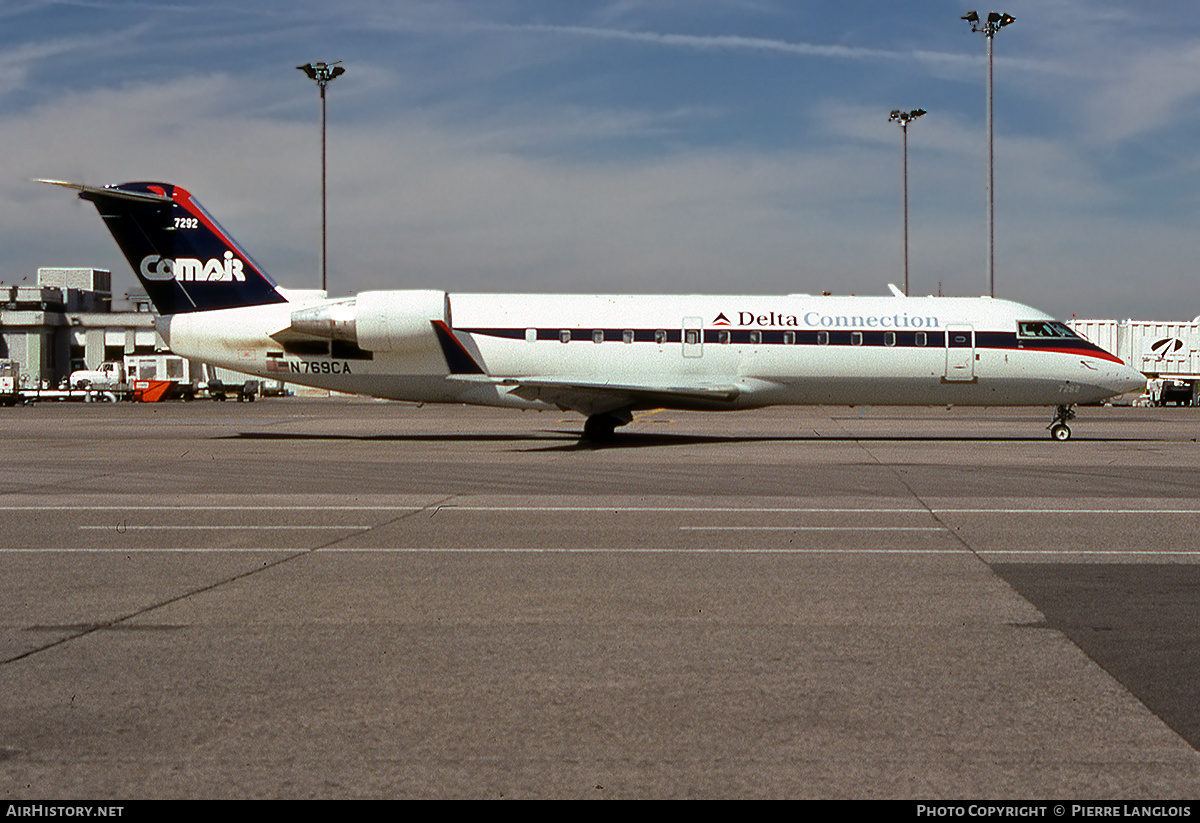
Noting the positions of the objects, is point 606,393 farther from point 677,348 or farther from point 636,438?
point 636,438

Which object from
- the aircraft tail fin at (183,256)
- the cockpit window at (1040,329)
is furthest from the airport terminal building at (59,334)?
the cockpit window at (1040,329)

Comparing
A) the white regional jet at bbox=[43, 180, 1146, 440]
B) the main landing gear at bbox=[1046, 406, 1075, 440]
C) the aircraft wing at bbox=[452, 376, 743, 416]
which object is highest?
the white regional jet at bbox=[43, 180, 1146, 440]

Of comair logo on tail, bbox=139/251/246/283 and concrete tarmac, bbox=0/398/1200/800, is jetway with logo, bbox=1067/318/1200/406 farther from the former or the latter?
concrete tarmac, bbox=0/398/1200/800

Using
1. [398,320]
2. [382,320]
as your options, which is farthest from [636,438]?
[382,320]

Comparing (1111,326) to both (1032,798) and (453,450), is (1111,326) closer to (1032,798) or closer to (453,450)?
(453,450)

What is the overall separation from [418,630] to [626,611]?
1368mm

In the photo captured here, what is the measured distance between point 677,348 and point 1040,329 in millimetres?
8605

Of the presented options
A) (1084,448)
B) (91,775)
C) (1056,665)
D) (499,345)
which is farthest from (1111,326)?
(91,775)

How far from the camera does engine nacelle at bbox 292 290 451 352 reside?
23.9 meters

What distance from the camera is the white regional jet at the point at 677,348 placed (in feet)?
79.0

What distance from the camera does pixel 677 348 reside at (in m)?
24.3

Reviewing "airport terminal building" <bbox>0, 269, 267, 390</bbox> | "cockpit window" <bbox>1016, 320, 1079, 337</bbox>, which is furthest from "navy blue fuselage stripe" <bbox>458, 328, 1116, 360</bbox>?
"airport terminal building" <bbox>0, 269, 267, 390</bbox>

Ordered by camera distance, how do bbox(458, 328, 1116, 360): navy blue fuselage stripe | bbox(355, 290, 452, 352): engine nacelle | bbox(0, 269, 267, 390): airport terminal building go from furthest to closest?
bbox(0, 269, 267, 390): airport terminal building, bbox(458, 328, 1116, 360): navy blue fuselage stripe, bbox(355, 290, 452, 352): engine nacelle

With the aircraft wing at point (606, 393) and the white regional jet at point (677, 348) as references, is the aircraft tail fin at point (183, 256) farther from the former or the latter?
the aircraft wing at point (606, 393)
